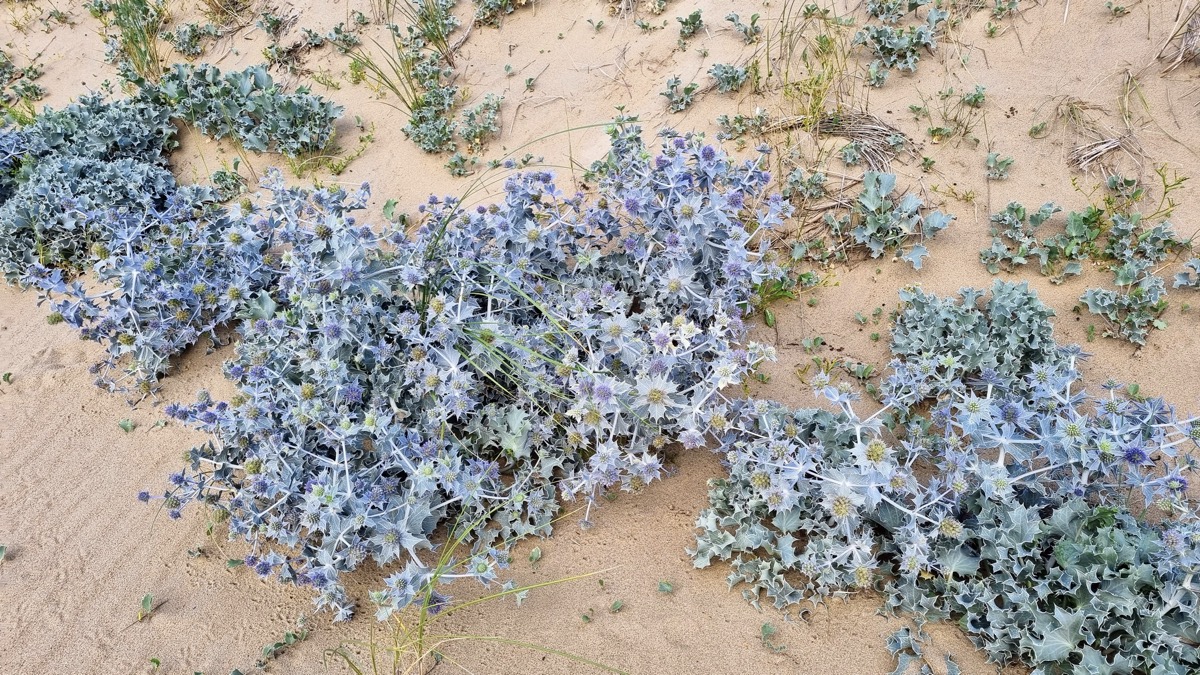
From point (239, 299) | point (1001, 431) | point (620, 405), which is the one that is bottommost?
point (1001, 431)

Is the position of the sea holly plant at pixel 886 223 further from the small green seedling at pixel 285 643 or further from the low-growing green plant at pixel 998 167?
the small green seedling at pixel 285 643

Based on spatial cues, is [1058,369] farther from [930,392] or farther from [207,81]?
[207,81]

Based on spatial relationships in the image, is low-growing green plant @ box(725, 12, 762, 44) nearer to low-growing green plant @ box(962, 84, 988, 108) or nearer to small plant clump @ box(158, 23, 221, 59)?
low-growing green plant @ box(962, 84, 988, 108)

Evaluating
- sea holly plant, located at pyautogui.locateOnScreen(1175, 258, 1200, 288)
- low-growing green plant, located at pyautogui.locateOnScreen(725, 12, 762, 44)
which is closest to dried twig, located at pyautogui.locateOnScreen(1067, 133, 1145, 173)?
sea holly plant, located at pyautogui.locateOnScreen(1175, 258, 1200, 288)

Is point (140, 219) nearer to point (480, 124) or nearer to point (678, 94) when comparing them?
point (480, 124)

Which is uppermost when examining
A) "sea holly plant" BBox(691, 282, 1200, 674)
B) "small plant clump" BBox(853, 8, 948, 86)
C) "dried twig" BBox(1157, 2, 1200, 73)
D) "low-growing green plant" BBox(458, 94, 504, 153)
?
"low-growing green plant" BBox(458, 94, 504, 153)

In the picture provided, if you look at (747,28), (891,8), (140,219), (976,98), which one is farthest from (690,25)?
(140,219)

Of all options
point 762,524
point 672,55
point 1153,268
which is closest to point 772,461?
point 762,524
